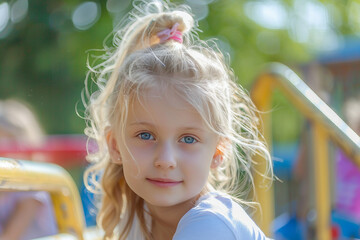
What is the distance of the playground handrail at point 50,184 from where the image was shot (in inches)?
56.1

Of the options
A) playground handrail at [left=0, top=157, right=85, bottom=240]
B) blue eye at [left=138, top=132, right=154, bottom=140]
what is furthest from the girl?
playground handrail at [left=0, top=157, right=85, bottom=240]

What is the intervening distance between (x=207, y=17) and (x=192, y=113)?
7.32m

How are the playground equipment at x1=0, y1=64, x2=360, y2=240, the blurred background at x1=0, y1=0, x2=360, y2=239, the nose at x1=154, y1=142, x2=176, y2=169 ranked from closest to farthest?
the nose at x1=154, y1=142, x2=176, y2=169 < the playground equipment at x1=0, y1=64, x2=360, y2=240 < the blurred background at x1=0, y1=0, x2=360, y2=239

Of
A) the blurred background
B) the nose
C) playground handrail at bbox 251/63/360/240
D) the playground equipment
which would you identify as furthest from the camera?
the blurred background

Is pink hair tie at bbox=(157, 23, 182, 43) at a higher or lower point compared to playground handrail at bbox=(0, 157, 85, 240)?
higher

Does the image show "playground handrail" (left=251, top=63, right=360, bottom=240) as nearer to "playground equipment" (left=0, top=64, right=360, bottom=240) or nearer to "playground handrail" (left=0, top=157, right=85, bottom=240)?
"playground equipment" (left=0, top=64, right=360, bottom=240)

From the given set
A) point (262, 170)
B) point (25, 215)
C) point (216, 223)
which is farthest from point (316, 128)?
point (25, 215)

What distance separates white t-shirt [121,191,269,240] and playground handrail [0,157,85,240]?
0.45 m

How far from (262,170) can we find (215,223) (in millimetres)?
1146

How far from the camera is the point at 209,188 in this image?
1.60m

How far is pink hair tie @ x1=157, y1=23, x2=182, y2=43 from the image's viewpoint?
159 cm

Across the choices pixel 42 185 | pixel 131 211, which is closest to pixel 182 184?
pixel 131 211

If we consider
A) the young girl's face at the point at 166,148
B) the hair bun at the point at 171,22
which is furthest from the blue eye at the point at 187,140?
the hair bun at the point at 171,22

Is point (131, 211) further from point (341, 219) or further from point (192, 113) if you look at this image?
point (341, 219)
